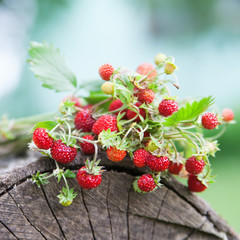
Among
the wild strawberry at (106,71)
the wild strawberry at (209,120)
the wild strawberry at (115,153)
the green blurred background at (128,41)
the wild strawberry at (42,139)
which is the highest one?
the wild strawberry at (106,71)

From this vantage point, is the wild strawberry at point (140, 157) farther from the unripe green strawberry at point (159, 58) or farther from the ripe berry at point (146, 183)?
the unripe green strawberry at point (159, 58)

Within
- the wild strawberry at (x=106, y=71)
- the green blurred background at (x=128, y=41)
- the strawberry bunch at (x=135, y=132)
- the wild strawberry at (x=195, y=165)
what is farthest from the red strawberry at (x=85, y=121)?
the green blurred background at (x=128, y=41)

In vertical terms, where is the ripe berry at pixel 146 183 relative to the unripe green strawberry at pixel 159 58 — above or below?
below

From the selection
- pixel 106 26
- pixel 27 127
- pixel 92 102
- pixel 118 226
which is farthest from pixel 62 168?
pixel 106 26

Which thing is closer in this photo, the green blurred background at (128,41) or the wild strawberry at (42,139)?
the wild strawberry at (42,139)

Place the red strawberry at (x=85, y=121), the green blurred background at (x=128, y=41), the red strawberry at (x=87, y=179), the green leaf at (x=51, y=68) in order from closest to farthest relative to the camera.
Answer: the red strawberry at (x=87, y=179)
the red strawberry at (x=85, y=121)
the green leaf at (x=51, y=68)
the green blurred background at (x=128, y=41)

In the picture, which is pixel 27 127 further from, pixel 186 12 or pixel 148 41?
pixel 186 12

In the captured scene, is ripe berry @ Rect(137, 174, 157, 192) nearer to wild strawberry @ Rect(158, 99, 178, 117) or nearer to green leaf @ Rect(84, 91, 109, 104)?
wild strawberry @ Rect(158, 99, 178, 117)

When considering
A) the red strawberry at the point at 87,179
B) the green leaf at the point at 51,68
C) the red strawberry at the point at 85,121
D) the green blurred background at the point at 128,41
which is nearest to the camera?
the red strawberry at the point at 87,179
